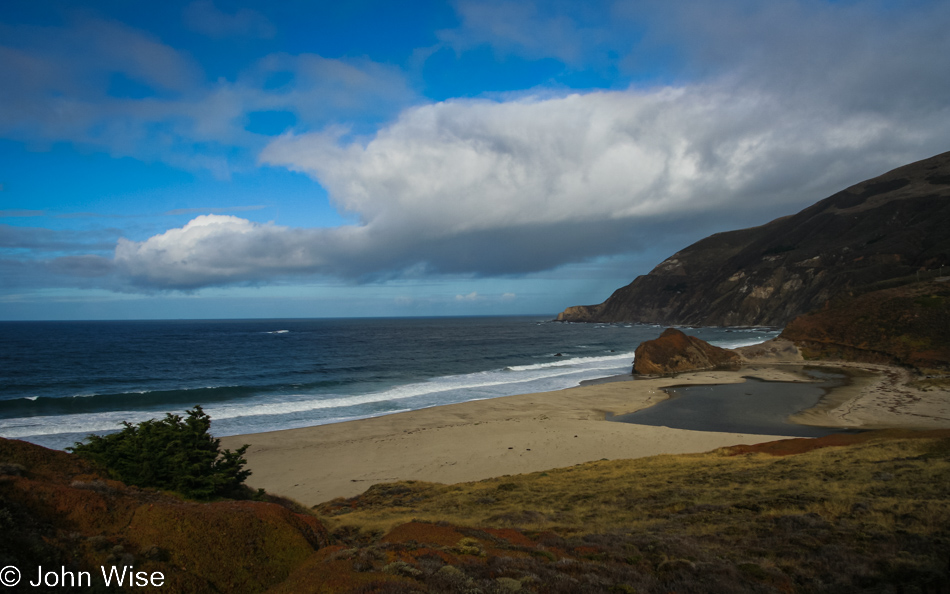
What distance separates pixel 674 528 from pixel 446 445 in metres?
13.9

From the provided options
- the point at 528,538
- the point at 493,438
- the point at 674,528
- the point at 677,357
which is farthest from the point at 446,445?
the point at 677,357

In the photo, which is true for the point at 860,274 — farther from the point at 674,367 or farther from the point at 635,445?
the point at 635,445

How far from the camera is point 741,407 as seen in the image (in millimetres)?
29625

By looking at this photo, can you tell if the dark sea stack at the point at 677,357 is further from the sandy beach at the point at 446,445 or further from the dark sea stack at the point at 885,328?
the sandy beach at the point at 446,445

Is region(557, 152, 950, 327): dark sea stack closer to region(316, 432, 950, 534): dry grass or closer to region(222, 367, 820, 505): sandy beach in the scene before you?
region(222, 367, 820, 505): sandy beach

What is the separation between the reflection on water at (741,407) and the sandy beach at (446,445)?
1.96m

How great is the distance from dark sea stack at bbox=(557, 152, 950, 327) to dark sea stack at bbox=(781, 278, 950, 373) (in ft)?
54.5

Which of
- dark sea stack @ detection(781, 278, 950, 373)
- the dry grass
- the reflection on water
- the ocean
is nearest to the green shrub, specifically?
the dry grass

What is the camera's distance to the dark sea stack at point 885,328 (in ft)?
133

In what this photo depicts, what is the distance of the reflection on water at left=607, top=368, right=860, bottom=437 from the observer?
81.1ft

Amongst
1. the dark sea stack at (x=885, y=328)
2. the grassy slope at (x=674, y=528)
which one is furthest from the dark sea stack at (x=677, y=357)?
the grassy slope at (x=674, y=528)

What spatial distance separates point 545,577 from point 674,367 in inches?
1743

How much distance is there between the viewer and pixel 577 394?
35.5 m

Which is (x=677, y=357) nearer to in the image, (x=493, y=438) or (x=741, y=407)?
(x=741, y=407)
